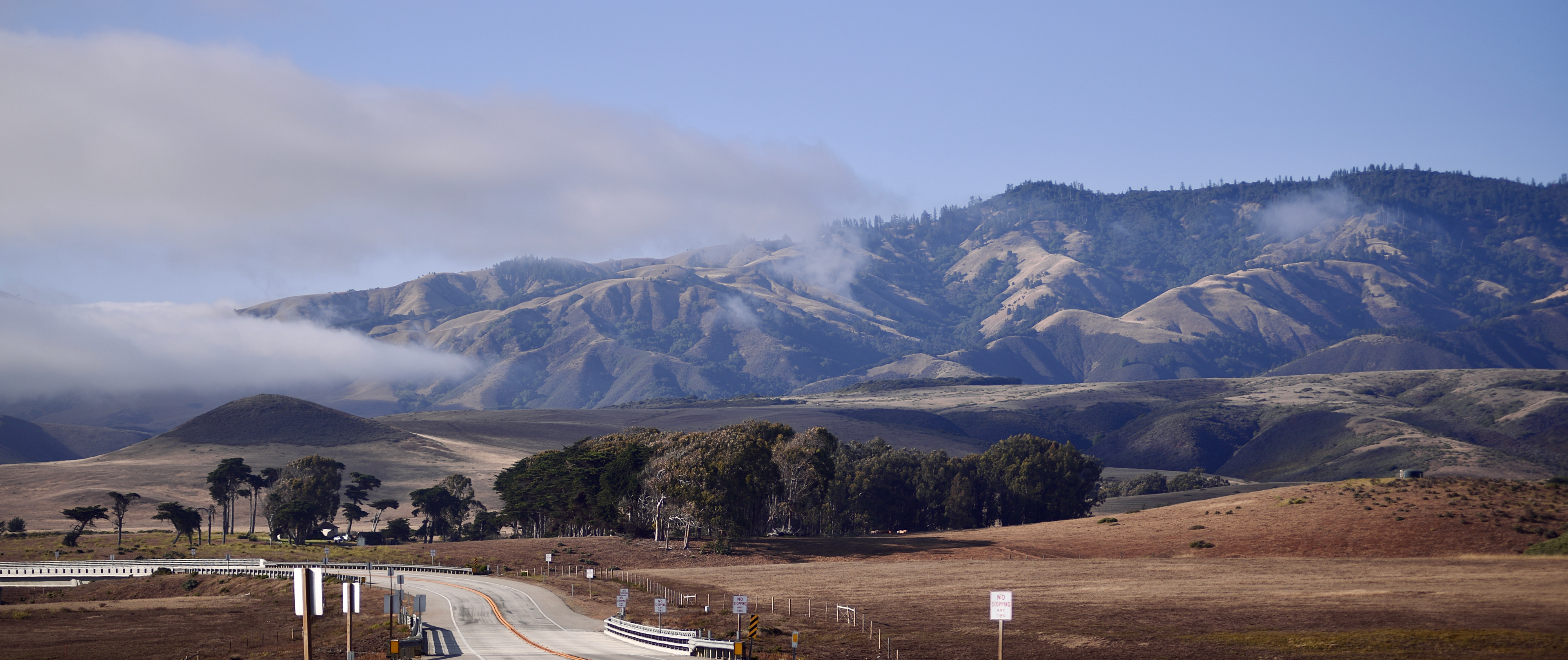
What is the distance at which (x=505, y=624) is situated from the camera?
2282 inches

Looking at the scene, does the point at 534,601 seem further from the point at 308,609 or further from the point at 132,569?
the point at 132,569

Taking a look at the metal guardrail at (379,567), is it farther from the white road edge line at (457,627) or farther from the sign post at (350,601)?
the sign post at (350,601)

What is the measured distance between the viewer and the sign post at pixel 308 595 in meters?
29.9

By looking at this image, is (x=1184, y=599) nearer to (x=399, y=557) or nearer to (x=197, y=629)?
(x=197, y=629)

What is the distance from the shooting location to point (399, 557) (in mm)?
105250

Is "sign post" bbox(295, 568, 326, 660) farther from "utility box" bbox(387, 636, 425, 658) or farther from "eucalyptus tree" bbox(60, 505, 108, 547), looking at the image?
"eucalyptus tree" bbox(60, 505, 108, 547)

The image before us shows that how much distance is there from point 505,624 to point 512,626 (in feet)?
3.61

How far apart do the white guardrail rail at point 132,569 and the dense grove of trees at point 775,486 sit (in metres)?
22.4

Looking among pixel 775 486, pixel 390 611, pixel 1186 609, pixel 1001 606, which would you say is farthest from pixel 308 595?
pixel 775 486

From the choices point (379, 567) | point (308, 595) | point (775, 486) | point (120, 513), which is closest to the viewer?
point (308, 595)

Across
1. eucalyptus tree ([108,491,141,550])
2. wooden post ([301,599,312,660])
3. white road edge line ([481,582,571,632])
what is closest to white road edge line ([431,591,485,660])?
white road edge line ([481,582,571,632])

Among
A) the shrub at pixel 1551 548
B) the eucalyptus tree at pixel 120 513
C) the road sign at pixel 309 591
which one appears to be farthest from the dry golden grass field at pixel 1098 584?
the road sign at pixel 309 591

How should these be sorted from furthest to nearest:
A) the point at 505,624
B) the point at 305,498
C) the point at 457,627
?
the point at 305,498
the point at 505,624
the point at 457,627

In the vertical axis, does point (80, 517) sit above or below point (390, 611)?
below
